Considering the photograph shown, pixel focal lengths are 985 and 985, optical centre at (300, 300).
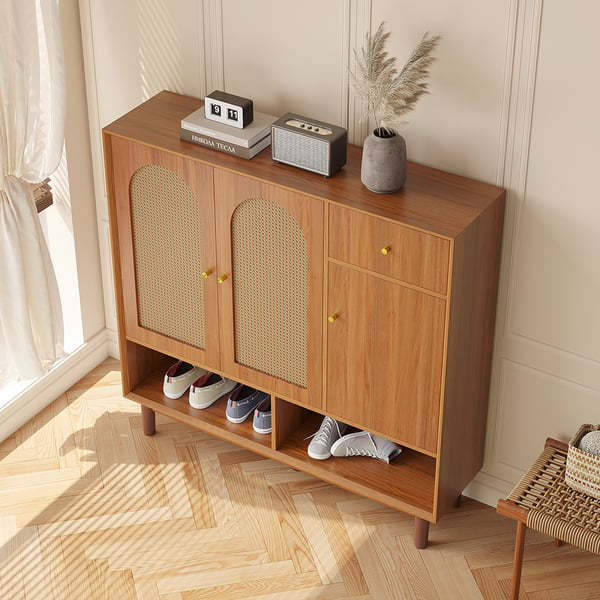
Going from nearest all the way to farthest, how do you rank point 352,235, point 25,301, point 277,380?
point 352,235, point 277,380, point 25,301

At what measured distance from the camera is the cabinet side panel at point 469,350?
7.99 ft

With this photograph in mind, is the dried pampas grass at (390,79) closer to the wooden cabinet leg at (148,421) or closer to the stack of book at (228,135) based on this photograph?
the stack of book at (228,135)

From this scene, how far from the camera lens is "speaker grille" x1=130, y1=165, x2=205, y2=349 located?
2.76 metres

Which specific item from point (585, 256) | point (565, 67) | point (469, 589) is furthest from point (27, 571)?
point (565, 67)

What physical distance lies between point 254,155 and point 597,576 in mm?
1517

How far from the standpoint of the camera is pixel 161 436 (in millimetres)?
3283

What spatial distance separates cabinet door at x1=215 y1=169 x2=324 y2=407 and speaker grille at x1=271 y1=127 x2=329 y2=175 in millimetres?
93

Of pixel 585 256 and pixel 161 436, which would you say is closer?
pixel 585 256

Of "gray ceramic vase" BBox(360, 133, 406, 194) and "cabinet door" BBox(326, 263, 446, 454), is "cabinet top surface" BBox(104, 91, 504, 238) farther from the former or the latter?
"cabinet door" BBox(326, 263, 446, 454)

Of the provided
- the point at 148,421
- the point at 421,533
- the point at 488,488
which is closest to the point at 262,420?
the point at 148,421

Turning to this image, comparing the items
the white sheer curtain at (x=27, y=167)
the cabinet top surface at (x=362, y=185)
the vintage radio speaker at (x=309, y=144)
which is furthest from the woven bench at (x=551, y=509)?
the white sheer curtain at (x=27, y=167)

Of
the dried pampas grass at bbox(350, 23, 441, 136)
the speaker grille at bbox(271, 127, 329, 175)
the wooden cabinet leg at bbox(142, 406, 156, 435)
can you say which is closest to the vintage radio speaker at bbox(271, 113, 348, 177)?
the speaker grille at bbox(271, 127, 329, 175)

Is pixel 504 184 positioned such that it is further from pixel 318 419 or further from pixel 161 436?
pixel 161 436

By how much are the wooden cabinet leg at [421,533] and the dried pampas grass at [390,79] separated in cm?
112
